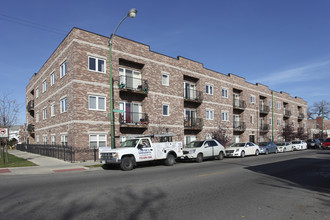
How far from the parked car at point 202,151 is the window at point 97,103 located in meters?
7.72

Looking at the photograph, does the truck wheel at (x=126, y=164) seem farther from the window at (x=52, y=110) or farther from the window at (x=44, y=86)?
the window at (x=44, y=86)

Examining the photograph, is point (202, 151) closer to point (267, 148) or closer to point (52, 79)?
point (267, 148)

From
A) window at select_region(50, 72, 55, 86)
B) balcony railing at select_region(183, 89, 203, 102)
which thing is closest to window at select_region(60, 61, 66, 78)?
window at select_region(50, 72, 55, 86)

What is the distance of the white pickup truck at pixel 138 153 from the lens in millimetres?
13586

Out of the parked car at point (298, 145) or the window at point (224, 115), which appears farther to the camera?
the parked car at point (298, 145)

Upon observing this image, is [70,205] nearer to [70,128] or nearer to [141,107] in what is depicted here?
[70,128]

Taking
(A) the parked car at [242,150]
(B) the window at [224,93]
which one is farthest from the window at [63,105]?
(B) the window at [224,93]

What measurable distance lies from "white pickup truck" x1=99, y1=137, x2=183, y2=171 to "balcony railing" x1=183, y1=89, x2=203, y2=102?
13.0 m

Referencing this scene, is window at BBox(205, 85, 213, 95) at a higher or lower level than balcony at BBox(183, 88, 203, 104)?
higher

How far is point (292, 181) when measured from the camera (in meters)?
9.98

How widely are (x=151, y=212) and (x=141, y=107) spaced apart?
18817 millimetres

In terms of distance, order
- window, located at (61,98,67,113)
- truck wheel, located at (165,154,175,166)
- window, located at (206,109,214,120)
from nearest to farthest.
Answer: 1. truck wheel, located at (165,154,175,166)
2. window, located at (61,98,67,113)
3. window, located at (206,109,214,120)

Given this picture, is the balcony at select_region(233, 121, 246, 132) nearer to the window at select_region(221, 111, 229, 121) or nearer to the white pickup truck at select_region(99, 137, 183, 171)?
the window at select_region(221, 111, 229, 121)

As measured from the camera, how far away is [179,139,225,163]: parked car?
1805 cm
